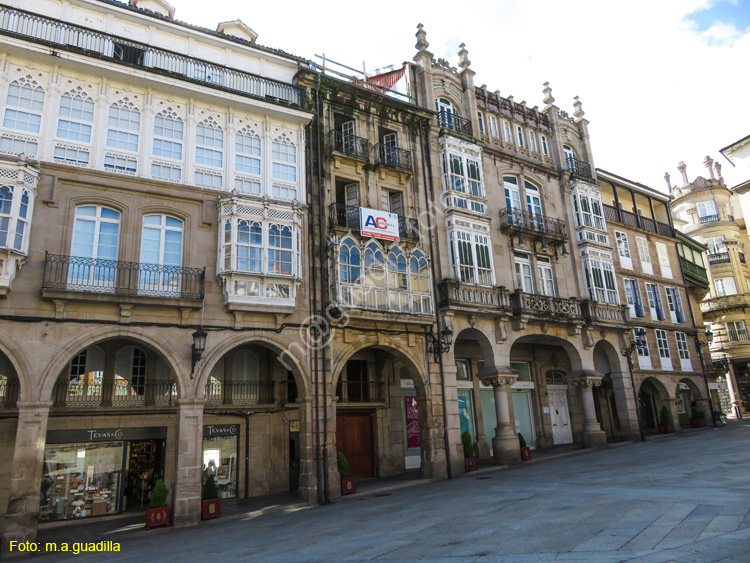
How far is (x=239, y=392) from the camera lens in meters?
18.4

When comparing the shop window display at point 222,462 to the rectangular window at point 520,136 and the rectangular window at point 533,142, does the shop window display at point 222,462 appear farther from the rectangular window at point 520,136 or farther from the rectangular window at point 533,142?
the rectangular window at point 533,142

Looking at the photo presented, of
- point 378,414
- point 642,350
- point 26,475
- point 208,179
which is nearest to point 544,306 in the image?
point 378,414

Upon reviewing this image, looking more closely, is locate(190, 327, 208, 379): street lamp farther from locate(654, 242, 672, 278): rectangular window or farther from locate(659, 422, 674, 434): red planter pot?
locate(654, 242, 672, 278): rectangular window

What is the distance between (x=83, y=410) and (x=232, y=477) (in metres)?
5.33

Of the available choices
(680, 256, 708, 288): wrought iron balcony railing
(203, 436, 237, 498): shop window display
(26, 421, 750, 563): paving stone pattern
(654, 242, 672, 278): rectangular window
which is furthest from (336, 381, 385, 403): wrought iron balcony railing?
(680, 256, 708, 288): wrought iron balcony railing

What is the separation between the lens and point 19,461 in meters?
12.4

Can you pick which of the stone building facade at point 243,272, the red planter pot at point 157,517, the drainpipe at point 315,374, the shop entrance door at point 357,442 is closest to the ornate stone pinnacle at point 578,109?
the stone building facade at point 243,272

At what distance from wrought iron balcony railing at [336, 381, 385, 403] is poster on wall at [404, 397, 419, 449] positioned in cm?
150

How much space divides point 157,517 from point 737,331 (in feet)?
147

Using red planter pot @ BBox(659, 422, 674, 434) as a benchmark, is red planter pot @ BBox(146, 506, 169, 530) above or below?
below

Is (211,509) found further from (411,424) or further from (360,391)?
(411,424)

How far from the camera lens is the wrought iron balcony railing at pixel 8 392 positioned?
48.5 feet

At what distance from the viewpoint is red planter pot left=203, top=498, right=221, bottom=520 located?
1432 centimetres

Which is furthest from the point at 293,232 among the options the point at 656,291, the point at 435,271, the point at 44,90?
the point at 656,291
